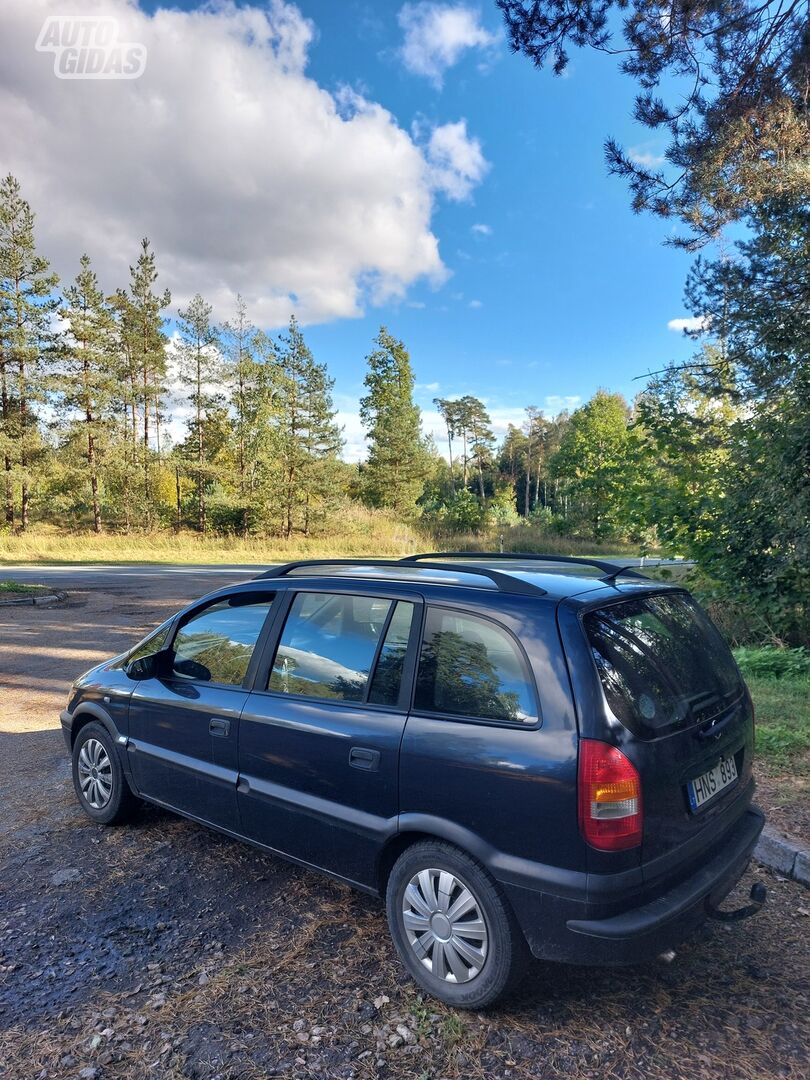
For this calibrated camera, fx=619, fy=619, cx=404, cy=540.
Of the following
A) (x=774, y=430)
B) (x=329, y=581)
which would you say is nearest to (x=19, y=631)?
(x=329, y=581)

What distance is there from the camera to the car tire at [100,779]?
4.00 metres

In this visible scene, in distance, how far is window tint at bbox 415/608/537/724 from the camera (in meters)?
2.41

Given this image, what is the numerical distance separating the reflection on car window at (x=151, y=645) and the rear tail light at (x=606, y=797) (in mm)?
2830

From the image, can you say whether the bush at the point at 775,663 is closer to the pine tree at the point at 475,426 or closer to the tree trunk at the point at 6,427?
the tree trunk at the point at 6,427

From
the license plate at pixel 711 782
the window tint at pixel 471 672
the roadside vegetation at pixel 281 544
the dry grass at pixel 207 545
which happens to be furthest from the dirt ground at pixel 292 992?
the dry grass at pixel 207 545

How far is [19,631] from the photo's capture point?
1071 cm

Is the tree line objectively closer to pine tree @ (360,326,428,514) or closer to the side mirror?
pine tree @ (360,326,428,514)

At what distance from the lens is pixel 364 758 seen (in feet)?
8.84

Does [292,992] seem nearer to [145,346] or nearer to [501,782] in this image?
[501,782]

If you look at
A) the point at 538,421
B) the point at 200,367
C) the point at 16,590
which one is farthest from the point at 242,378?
the point at 538,421

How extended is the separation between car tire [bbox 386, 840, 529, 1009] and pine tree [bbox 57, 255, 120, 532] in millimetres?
34415

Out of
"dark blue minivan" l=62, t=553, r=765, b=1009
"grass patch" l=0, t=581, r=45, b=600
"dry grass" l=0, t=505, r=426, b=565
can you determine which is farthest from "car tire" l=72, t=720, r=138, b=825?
"dry grass" l=0, t=505, r=426, b=565

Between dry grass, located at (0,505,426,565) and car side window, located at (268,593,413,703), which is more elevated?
car side window, located at (268,593,413,703)

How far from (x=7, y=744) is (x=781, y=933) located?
6076 millimetres
